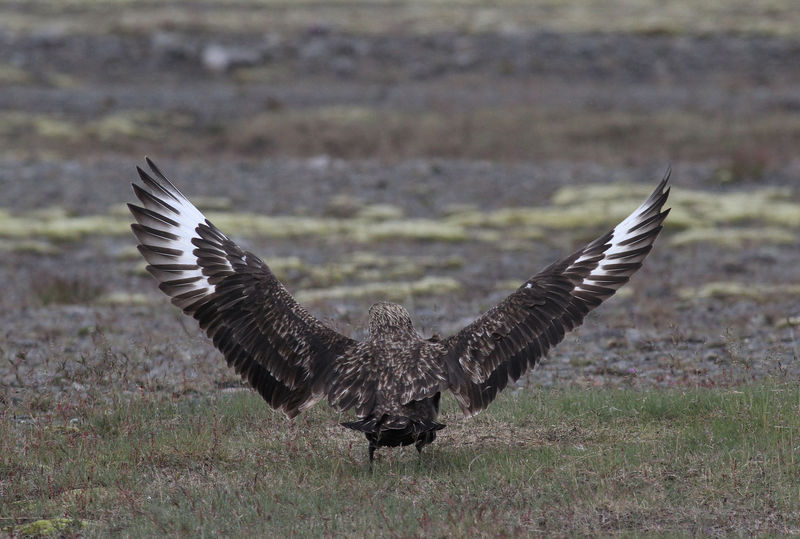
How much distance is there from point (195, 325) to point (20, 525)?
7.72 metres

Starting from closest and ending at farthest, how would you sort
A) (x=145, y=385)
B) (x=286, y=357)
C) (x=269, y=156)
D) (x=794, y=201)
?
1. (x=286, y=357)
2. (x=145, y=385)
3. (x=794, y=201)
4. (x=269, y=156)

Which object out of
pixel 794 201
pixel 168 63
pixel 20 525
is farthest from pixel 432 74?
pixel 20 525

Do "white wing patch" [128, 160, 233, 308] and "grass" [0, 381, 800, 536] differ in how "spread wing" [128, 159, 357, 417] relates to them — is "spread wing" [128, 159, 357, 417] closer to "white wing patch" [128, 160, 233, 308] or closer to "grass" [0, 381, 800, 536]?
"white wing patch" [128, 160, 233, 308]

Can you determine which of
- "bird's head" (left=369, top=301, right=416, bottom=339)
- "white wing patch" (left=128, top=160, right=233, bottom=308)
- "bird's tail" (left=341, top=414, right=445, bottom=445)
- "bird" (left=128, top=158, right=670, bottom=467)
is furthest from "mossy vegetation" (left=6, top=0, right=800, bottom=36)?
"bird's tail" (left=341, top=414, right=445, bottom=445)

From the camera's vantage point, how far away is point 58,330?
47.1 feet

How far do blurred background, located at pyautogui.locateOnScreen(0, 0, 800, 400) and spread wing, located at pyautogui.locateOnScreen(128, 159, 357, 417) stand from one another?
1367 mm

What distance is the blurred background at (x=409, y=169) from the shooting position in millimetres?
13398

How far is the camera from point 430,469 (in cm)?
822

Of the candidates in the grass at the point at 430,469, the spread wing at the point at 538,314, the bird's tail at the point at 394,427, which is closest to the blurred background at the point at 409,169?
the grass at the point at 430,469

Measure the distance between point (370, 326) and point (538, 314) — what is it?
4.63ft

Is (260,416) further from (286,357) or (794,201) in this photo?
(794,201)

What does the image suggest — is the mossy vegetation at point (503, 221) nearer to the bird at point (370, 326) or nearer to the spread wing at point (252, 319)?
the bird at point (370, 326)

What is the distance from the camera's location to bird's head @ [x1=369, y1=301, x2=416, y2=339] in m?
8.71

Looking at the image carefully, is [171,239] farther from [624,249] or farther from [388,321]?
[624,249]
